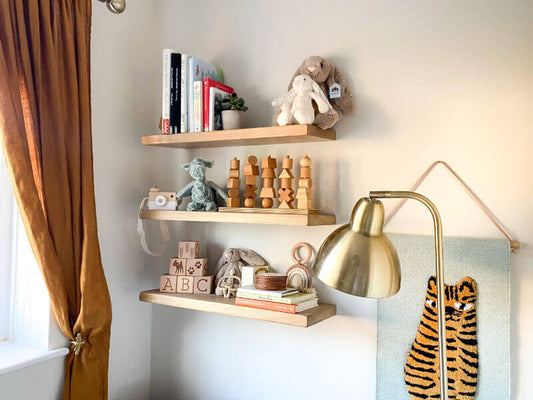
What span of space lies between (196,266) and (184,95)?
62 cm

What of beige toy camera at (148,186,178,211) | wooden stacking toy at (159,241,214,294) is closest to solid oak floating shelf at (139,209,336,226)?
beige toy camera at (148,186,178,211)

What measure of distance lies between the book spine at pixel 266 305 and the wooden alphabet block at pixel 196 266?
0.23 metres

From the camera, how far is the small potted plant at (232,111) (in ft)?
5.26

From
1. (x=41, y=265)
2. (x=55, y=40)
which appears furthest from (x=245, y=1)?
(x=41, y=265)

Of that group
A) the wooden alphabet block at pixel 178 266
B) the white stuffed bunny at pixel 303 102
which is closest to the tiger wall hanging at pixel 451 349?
the white stuffed bunny at pixel 303 102

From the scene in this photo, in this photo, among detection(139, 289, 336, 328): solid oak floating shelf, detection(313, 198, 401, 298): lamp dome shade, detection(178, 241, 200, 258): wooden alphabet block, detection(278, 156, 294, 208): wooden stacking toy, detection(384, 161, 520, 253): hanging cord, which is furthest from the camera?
detection(178, 241, 200, 258): wooden alphabet block

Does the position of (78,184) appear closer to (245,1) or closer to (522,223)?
(245,1)

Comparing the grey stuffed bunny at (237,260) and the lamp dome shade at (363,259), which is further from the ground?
the lamp dome shade at (363,259)

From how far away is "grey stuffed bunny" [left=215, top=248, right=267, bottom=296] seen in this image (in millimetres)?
1676

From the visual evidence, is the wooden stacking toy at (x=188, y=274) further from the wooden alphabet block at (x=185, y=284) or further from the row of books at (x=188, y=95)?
the row of books at (x=188, y=95)

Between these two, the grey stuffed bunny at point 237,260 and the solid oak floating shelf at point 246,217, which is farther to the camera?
the grey stuffed bunny at point 237,260

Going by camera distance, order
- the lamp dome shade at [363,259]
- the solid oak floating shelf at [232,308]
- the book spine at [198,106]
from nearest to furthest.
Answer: the lamp dome shade at [363,259]
the solid oak floating shelf at [232,308]
the book spine at [198,106]

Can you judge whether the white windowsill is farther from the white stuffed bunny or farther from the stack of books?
Result: the white stuffed bunny

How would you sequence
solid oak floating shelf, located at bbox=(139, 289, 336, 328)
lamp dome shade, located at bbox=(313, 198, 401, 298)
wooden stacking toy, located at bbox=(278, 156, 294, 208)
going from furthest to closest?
wooden stacking toy, located at bbox=(278, 156, 294, 208), solid oak floating shelf, located at bbox=(139, 289, 336, 328), lamp dome shade, located at bbox=(313, 198, 401, 298)
